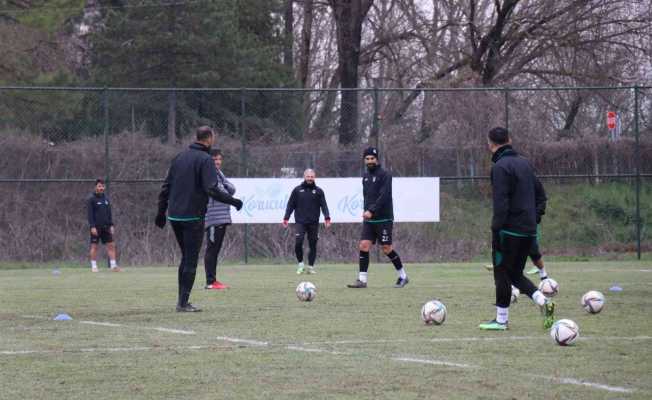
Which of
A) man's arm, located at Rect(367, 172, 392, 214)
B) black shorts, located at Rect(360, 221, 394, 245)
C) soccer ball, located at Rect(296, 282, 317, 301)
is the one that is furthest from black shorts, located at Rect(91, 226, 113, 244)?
soccer ball, located at Rect(296, 282, 317, 301)

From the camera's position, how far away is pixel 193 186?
38.5 ft

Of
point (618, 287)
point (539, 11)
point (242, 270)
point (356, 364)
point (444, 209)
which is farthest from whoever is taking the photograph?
point (539, 11)

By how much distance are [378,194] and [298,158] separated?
33.7 ft

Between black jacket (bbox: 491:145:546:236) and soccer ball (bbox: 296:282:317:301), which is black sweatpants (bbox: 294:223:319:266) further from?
black jacket (bbox: 491:145:546:236)

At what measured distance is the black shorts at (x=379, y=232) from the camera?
16.0 m

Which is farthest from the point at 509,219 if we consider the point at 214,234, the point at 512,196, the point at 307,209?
the point at 307,209

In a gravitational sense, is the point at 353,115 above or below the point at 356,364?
above

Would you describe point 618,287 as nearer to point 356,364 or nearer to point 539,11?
point 356,364

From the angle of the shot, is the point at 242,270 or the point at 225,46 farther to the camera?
the point at 225,46

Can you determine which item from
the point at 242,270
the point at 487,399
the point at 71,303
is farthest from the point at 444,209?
the point at 487,399

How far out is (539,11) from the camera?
3422 centimetres

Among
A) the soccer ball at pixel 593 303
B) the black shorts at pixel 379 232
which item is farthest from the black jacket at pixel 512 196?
the black shorts at pixel 379 232

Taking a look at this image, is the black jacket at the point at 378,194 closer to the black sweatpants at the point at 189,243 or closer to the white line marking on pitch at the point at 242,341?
the black sweatpants at the point at 189,243

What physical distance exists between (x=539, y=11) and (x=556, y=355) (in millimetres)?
27626
